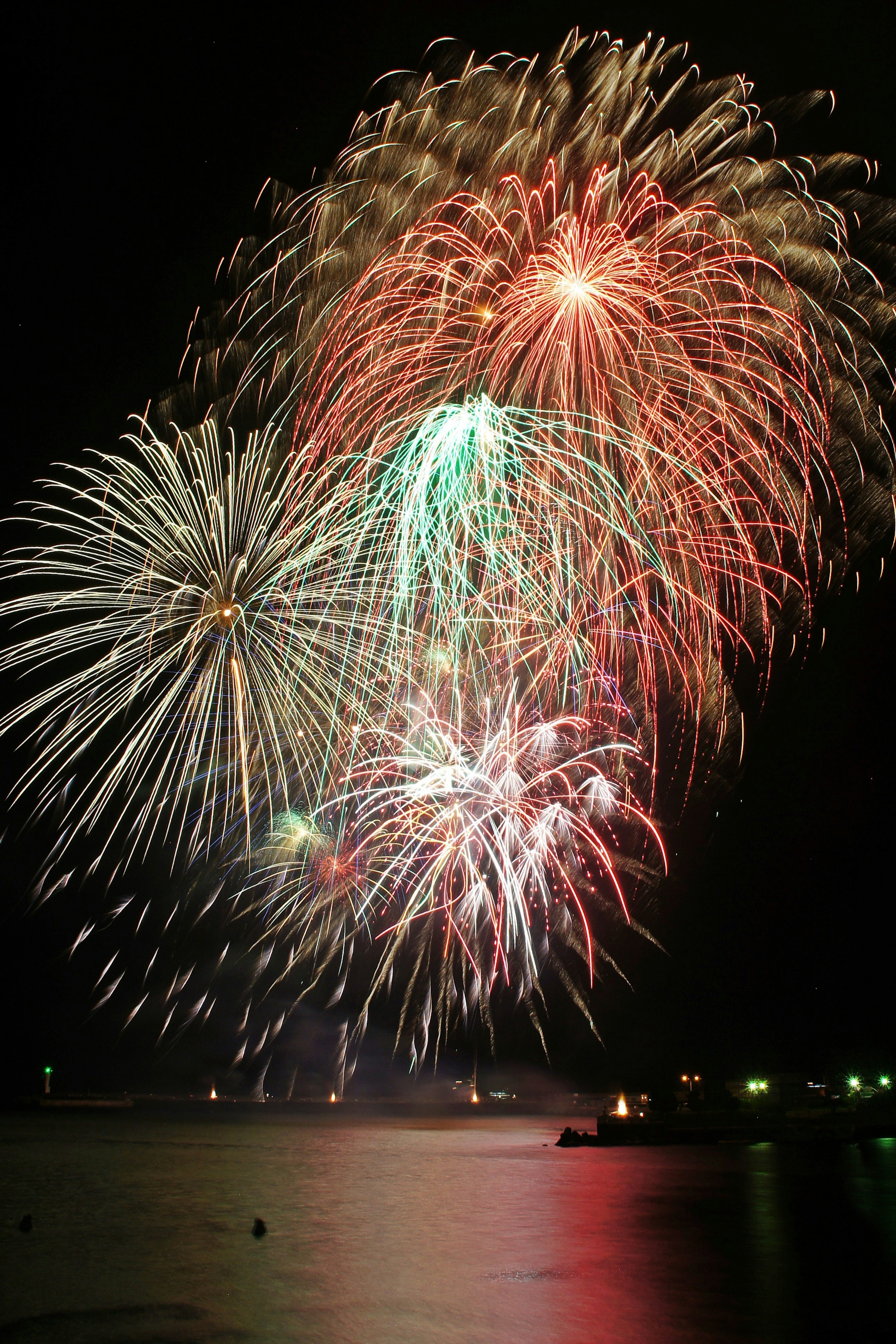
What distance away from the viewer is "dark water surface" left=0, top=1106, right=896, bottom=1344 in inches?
553

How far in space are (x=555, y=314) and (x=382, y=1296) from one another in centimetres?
1589

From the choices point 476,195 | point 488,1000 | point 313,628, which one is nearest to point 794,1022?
point 488,1000

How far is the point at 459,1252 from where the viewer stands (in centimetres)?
2016

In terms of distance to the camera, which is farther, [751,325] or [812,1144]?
[812,1144]

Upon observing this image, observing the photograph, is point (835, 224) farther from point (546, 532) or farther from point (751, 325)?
point (546, 532)

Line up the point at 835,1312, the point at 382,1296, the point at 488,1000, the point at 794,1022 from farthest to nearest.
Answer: the point at 488,1000, the point at 794,1022, the point at 382,1296, the point at 835,1312

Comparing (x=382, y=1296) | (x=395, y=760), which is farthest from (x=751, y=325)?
(x=382, y=1296)

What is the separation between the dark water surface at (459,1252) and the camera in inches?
553

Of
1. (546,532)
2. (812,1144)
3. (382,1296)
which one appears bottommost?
(382,1296)

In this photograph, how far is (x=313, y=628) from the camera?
2000 centimetres

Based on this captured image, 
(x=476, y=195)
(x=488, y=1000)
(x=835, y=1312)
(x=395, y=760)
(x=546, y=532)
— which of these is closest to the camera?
(x=835, y=1312)

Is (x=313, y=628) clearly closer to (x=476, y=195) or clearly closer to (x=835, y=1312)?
(x=476, y=195)

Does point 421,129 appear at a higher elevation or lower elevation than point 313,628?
higher

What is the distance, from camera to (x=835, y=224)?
658 inches
